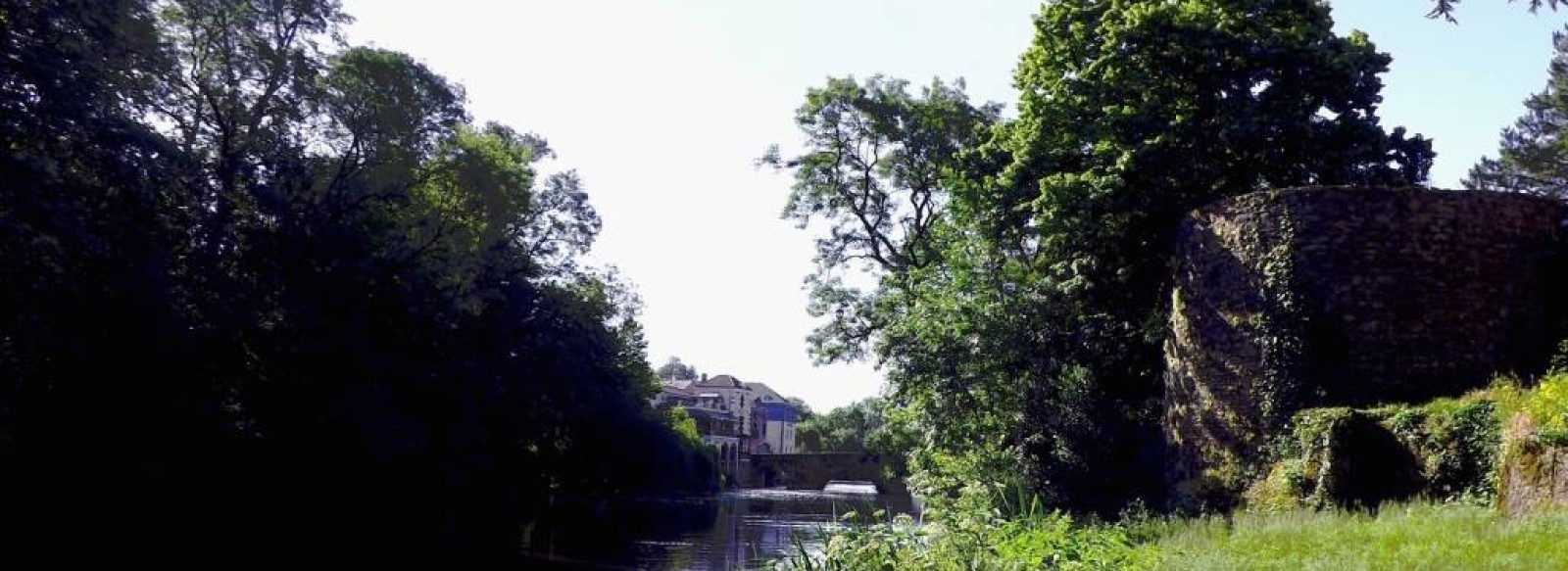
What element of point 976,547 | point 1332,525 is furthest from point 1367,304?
point 976,547

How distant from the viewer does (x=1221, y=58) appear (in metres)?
24.9

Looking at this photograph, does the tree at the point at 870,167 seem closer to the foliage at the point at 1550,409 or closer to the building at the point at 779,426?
the foliage at the point at 1550,409

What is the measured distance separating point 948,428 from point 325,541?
15.2 meters

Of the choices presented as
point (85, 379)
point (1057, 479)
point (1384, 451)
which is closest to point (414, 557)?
point (85, 379)

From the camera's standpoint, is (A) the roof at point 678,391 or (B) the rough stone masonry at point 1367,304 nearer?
(B) the rough stone masonry at point 1367,304

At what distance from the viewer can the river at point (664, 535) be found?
26281mm

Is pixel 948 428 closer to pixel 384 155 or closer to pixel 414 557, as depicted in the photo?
pixel 414 557

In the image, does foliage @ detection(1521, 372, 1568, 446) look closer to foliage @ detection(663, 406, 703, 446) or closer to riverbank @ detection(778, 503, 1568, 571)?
riverbank @ detection(778, 503, 1568, 571)

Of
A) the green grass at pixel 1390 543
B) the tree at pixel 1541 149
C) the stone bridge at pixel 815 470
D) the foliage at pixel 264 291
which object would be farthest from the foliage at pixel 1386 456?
the stone bridge at pixel 815 470

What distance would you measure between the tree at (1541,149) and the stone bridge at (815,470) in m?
47.9

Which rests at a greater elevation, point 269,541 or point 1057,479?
point 1057,479

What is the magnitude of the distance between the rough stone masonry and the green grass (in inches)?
196

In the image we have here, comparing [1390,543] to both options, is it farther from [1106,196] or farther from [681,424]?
[681,424]

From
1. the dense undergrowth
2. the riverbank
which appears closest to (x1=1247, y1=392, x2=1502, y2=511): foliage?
the dense undergrowth
